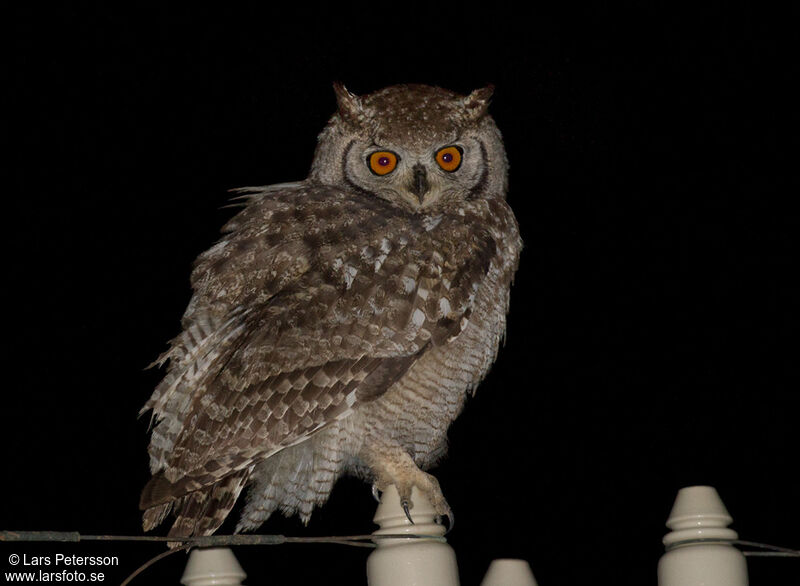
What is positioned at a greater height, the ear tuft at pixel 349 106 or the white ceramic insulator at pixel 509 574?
the ear tuft at pixel 349 106

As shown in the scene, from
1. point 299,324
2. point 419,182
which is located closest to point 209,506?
point 299,324

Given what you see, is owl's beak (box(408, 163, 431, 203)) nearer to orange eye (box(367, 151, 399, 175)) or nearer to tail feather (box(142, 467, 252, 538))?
orange eye (box(367, 151, 399, 175))

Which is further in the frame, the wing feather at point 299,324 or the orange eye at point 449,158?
the orange eye at point 449,158

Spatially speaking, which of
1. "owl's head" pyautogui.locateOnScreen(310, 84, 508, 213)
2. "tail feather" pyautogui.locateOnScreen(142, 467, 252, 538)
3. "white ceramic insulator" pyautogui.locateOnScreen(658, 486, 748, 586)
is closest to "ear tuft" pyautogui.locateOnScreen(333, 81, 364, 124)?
"owl's head" pyautogui.locateOnScreen(310, 84, 508, 213)

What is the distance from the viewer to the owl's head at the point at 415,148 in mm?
2141

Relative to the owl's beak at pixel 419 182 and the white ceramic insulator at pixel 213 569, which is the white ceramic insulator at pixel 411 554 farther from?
the owl's beak at pixel 419 182

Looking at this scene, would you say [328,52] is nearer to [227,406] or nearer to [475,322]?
[475,322]

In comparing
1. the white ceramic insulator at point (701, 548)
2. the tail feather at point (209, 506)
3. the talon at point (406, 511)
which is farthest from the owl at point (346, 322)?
the white ceramic insulator at point (701, 548)

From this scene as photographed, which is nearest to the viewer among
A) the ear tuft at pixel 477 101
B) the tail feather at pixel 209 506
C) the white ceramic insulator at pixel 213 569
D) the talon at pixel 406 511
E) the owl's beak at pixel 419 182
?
the white ceramic insulator at pixel 213 569

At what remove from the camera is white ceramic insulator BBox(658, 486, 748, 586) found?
1.63 metres

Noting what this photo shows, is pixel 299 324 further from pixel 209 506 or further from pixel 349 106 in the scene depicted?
pixel 349 106

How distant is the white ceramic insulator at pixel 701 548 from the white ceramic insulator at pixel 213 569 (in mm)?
660

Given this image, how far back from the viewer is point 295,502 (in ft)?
6.95

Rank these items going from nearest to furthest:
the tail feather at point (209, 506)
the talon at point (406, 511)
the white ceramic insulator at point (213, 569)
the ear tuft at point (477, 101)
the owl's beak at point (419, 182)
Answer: the white ceramic insulator at point (213, 569) < the talon at point (406, 511) < the tail feather at point (209, 506) < the owl's beak at point (419, 182) < the ear tuft at point (477, 101)
